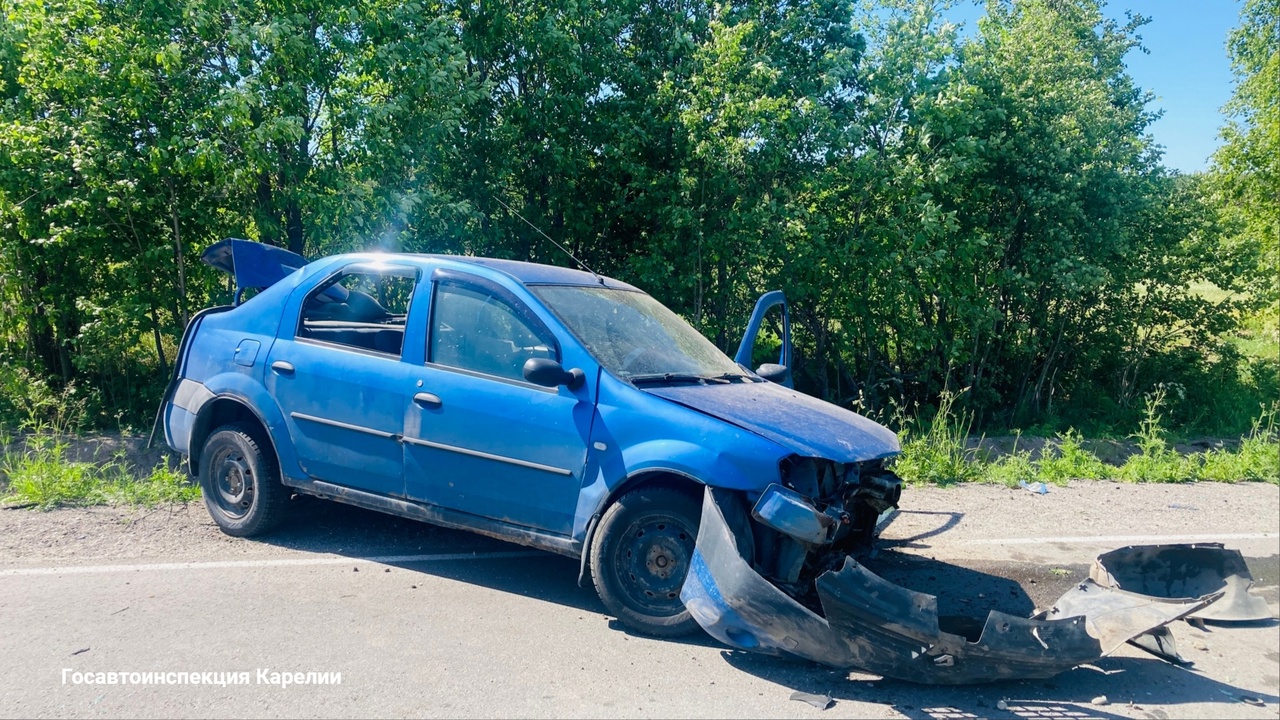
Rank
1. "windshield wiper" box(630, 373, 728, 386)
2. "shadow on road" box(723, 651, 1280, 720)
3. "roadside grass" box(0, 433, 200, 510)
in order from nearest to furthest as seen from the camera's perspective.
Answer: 1. "shadow on road" box(723, 651, 1280, 720)
2. "windshield wiper" box(630, 373, 728, 386)
3. "roadside grass" box(0, 433, 200, 510)

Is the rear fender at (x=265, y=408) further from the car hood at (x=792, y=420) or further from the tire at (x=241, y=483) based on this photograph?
the car hood at (x=792, y=420)

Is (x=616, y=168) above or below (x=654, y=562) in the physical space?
above

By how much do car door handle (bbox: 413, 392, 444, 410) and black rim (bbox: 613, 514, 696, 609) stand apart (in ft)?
4.50

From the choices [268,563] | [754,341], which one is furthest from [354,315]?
[754,341]

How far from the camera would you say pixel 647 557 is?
4.46m

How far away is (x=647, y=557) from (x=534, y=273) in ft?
6.50

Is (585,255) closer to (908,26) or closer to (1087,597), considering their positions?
(908,26)

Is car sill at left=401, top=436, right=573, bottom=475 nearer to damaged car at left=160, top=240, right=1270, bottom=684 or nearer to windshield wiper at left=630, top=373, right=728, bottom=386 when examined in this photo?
damaged car at left=160, top=240, right=1270, bottom=684

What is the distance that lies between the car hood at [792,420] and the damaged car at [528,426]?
0.06 ft

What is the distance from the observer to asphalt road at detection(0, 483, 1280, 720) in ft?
12.1

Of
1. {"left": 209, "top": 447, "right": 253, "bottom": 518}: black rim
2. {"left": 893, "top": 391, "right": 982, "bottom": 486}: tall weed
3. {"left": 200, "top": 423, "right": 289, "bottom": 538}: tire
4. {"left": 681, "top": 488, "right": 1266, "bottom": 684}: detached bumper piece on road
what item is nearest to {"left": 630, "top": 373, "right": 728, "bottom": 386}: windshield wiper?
{"left": 681, "top": 488, "right": 1266, "bottom": 684}: detached bumper piece on road

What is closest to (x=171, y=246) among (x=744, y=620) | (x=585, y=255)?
(x=585, y=255)

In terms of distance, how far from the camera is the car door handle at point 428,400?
16.4 feet

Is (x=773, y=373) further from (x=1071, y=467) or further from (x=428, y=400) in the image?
(x=1071, y=467)
